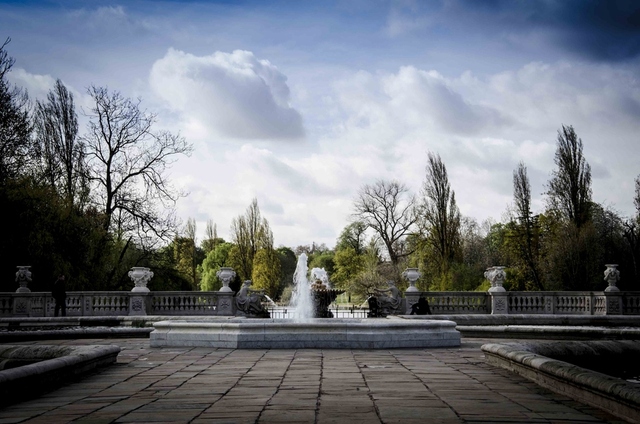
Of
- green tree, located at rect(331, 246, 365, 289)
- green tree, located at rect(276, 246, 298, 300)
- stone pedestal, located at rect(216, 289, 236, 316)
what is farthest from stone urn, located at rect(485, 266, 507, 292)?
green tree, located at rect(276, 246, 298, 300)

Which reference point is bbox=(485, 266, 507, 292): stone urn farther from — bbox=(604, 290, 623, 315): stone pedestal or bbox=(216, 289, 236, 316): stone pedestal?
bbox=(216, 289, 236, 316): stone pedestal

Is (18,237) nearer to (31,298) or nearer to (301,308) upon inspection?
(31,298)

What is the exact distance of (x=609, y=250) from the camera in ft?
147

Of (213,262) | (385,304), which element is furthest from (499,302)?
(213,262)

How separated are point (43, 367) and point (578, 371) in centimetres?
616

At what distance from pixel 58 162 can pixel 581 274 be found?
28694 mm

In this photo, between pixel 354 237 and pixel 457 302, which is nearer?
pixel 457 302

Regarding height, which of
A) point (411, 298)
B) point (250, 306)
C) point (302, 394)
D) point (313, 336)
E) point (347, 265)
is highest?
point (347, 265)

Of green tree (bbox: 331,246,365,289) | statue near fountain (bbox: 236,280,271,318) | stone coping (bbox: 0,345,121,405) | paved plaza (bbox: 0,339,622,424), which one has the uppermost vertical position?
green tree (bbox: 331,246,365,289)

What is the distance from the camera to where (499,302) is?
2670cm

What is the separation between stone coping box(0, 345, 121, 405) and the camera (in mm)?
8023

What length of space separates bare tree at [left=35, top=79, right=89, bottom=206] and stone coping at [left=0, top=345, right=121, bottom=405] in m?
28.1

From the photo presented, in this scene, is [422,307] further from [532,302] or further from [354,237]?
[354,237]

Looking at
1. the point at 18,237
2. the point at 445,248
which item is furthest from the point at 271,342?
the point at 445,248
